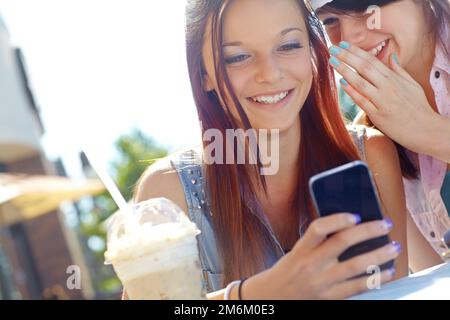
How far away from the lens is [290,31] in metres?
2.17

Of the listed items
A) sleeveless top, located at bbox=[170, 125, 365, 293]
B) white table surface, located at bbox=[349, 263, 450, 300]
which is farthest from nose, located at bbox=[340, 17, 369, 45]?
white table surface, located at bbox=[349, 263, 450, 300]

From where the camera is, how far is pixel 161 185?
228 centimetres

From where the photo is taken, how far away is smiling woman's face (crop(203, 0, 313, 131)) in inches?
83.7

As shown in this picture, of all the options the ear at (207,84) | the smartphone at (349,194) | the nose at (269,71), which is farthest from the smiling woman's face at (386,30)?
the smartphone at (349,194)

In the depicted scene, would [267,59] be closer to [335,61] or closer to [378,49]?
[335,61]

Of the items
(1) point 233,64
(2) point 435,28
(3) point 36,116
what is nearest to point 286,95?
(1) point 233,64

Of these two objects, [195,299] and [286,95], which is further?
[286,95]

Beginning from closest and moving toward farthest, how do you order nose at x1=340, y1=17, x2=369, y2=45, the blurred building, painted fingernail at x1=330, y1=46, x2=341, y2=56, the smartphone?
1. the smartphone
2. painted fingernail at x1=330, y1=46, x2=341, y2=56
3. nose at x1=340, y1=17, x2=369, y2=45
4. the blurred building

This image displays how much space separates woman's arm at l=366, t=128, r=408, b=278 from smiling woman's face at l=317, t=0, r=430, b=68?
0.99 ft

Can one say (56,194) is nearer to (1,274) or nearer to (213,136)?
(1,274)

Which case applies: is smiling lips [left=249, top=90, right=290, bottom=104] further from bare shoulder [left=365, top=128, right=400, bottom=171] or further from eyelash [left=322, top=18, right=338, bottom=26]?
bare shoulder [left=365, top=128, right=400, bottom=171]
